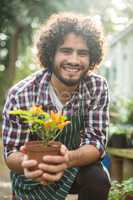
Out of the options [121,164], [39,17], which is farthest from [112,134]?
[39,17]

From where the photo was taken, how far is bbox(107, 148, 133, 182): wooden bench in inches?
275

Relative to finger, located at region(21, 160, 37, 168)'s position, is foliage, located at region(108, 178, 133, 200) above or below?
below

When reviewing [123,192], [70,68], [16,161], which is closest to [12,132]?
[16,161]

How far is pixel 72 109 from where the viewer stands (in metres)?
3.61

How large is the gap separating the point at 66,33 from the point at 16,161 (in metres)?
0.81

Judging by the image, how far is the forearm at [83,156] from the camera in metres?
3.28

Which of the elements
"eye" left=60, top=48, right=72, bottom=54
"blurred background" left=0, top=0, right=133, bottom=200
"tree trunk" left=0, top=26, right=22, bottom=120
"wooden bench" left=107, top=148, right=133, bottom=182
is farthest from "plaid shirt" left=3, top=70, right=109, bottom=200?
"tree trunk" left=0, top=26, right=22, bottom=120

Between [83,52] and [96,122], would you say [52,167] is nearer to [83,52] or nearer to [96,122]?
[96,122]

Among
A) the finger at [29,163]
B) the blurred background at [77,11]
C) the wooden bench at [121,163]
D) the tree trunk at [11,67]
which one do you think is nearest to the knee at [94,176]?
the finger at [29,163]

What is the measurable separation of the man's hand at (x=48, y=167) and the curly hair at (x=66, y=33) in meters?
0.79

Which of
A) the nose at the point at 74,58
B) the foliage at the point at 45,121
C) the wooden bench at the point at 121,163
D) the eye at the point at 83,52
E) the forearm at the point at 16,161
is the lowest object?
the wooden bench at the point at 121,163

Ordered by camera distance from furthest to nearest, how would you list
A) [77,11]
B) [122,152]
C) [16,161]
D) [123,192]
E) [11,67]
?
[11,67], [77,11], [122,152], [123,192], [16,161]

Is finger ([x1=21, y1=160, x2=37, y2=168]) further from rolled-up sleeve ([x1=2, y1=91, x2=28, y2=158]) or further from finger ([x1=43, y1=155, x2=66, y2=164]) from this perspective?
rolled-up sleeve ([x1=2, y1=91, x2=28, y2=158])

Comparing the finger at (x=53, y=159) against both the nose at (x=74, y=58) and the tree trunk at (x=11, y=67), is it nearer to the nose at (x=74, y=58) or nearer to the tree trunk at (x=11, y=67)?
the nose at (x=74, y=58)
